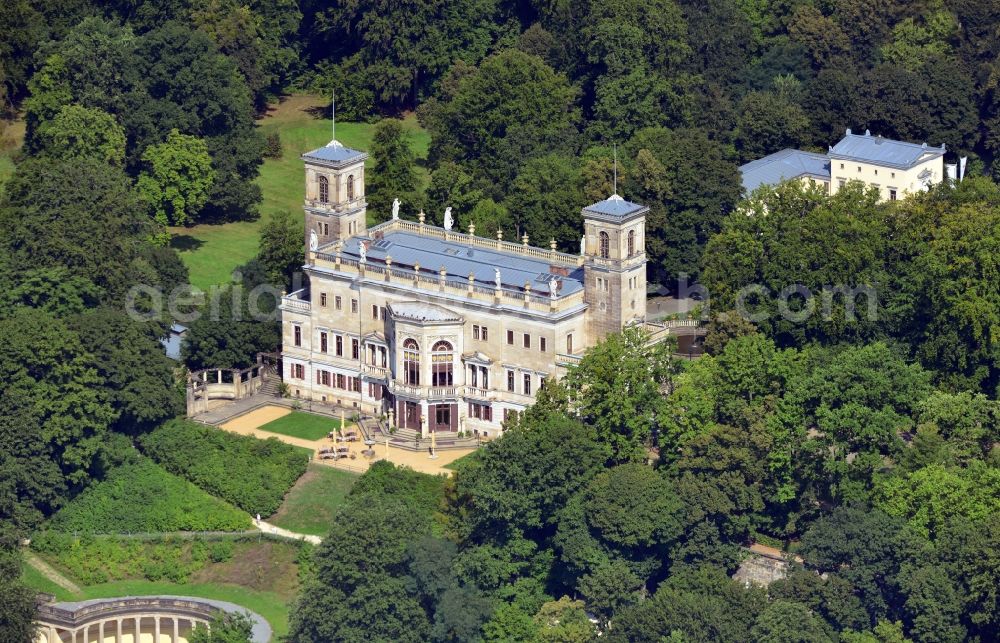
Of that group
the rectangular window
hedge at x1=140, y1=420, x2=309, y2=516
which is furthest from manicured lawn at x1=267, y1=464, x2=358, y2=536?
the rectangular window

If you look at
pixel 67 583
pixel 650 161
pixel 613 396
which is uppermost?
pixel 650 161

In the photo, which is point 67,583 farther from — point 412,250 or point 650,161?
point 650,161

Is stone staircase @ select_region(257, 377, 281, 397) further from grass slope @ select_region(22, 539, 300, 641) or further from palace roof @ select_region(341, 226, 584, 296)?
grass slope @ select_region(22, 539, 300, 641)

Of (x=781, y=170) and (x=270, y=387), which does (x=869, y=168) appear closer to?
(x=781, y=170)

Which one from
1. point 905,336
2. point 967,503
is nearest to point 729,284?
point 905,336

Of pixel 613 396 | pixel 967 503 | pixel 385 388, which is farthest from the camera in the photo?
pixel 385 388

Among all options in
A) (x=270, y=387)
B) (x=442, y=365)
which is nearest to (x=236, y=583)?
(x=442, y=365)

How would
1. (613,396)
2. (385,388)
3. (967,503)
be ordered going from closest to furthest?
1. (967,503)
2. (613,396)
3. (385,388)
